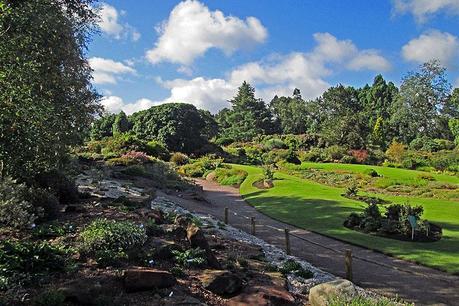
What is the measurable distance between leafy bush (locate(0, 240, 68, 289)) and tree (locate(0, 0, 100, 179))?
2.90 meters

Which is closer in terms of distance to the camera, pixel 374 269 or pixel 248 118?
pixel 374 269

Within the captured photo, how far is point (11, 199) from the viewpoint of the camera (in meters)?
9.17

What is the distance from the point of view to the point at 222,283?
297 inches

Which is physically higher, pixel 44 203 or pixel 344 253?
pixel 44 203

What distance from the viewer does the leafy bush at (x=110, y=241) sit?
25.1ft

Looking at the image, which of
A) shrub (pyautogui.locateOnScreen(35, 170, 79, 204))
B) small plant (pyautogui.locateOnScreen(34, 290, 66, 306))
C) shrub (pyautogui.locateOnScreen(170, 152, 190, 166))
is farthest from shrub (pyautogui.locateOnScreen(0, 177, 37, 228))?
shrub (pyautogui.locateOnScreen(170, 152, 190, 166))

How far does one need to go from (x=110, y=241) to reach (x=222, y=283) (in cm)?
247

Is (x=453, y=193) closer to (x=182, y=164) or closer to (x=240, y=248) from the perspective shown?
(x=240, y=248)

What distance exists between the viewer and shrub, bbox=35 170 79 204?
42.5 ft

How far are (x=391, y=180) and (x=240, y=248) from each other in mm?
25361

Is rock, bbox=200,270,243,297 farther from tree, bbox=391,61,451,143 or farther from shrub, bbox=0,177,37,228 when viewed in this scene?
tree, bbox=391,61,451,143

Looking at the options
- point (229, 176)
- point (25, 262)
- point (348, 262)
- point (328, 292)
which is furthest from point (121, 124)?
point (328, 292)

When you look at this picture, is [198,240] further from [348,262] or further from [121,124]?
[121,124]

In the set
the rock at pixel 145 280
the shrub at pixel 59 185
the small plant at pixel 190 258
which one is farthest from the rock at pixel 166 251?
the shrub at pixel 59 185
